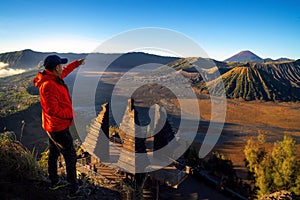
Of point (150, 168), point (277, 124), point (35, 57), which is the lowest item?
point (277, 124)

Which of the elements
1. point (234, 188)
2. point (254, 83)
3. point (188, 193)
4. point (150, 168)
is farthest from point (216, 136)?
point (254, 83)

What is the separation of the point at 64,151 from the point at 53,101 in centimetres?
98

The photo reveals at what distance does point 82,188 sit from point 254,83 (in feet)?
309

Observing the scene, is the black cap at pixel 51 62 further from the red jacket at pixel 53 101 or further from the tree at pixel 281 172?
the tree at pixel 281 172

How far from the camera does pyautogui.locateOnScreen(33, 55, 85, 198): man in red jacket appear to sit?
3627 mm

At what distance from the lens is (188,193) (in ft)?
41.0

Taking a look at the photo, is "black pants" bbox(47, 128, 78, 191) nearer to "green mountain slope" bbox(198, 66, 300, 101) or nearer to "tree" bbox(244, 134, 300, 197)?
"tree" bbox(244, 134, 300, 197)

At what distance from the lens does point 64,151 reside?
13.4 ft

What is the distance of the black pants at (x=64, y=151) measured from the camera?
397 cm

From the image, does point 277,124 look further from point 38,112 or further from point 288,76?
point 288,76

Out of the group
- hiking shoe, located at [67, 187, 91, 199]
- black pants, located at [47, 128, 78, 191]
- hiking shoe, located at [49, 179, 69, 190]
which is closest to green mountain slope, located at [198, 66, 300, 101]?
hiking shoe, located at [67, 187, 91, 199]

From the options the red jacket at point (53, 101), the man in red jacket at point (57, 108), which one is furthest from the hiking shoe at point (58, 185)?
the red jacket at point (53, 101)

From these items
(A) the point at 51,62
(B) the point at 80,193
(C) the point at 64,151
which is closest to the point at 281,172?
(B) the point at 80,193

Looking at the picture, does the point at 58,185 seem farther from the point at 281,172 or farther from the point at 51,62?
the point at 281,172
